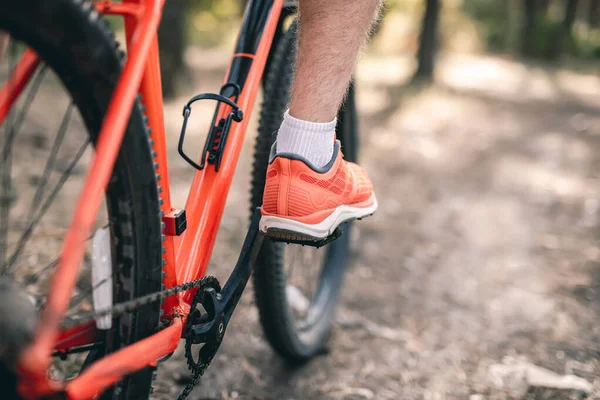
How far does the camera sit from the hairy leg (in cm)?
114

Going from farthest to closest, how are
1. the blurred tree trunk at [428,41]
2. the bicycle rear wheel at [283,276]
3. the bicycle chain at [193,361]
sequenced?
the blurred tree trunk at [428,41]
the bicycle rear wheel at [283,276]
the bicycle chain at [193,361]

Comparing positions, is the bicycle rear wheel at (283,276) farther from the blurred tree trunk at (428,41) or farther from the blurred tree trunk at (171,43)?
the blurred tree trunk at (428,41)

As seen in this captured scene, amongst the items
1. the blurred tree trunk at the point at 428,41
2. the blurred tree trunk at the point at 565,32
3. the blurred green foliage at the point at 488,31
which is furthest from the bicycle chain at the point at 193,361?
the blurred tree trunk at the point at 565,32

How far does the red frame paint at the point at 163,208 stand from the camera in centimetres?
66

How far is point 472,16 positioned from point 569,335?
16009 millimetres

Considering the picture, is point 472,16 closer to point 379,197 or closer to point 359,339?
point 379,197

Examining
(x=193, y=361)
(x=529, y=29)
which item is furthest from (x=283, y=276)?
(x=529, y=29)

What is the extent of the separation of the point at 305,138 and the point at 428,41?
268 inches

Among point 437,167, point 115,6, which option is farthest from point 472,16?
point 115,6

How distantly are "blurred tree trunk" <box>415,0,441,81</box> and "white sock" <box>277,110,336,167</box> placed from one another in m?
6.68

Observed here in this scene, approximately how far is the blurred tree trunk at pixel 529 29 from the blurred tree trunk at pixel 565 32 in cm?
44

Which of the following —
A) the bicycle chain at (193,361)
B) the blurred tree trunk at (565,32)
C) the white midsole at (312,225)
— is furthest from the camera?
the blurred tree trunk at (565,32)

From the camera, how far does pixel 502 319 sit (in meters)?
2.05

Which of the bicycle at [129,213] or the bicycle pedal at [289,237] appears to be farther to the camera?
the bicycle pedal at [289,237]
